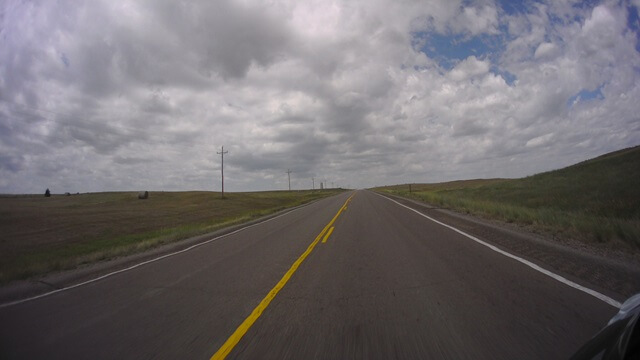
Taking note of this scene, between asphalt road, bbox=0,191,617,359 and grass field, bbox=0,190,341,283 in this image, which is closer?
asphalt road, bbox=0,191,617,359

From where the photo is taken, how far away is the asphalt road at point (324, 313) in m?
3.38

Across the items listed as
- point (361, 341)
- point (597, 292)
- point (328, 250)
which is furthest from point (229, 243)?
point (597, 292)

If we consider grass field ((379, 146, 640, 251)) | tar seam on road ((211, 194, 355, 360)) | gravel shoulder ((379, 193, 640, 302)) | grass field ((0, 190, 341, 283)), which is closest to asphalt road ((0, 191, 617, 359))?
tar seam on road ((211, 194, 355, 360))

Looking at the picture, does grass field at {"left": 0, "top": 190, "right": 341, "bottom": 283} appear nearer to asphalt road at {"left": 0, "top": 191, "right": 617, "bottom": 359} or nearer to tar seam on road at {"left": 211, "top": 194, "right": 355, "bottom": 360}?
asphalt road at {"left": 0, "top": 191, "right": 617, "bottom": 359}

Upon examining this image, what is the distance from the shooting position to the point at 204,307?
4.77 meters

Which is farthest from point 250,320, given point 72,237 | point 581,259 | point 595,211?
point 72,237

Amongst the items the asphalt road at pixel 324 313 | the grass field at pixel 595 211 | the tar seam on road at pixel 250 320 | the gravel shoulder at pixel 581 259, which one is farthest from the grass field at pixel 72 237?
the grass field at pixel 595 211

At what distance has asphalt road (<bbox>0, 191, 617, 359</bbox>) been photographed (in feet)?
11.1

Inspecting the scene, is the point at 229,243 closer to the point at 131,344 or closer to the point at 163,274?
the point at 163,274

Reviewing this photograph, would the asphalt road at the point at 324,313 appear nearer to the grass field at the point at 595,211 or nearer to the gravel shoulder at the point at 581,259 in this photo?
the gravel shoulder at the point at 581,259

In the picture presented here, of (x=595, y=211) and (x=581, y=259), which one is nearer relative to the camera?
(x=581, y=259)

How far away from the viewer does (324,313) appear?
4312mm

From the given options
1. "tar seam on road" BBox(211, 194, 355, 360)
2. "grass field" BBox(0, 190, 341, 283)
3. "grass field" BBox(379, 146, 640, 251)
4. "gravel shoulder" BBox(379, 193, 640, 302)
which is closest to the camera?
"tar seam on road" BBox(211, 194, 355, 360)

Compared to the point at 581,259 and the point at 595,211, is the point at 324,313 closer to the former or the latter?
the point at 581,259
